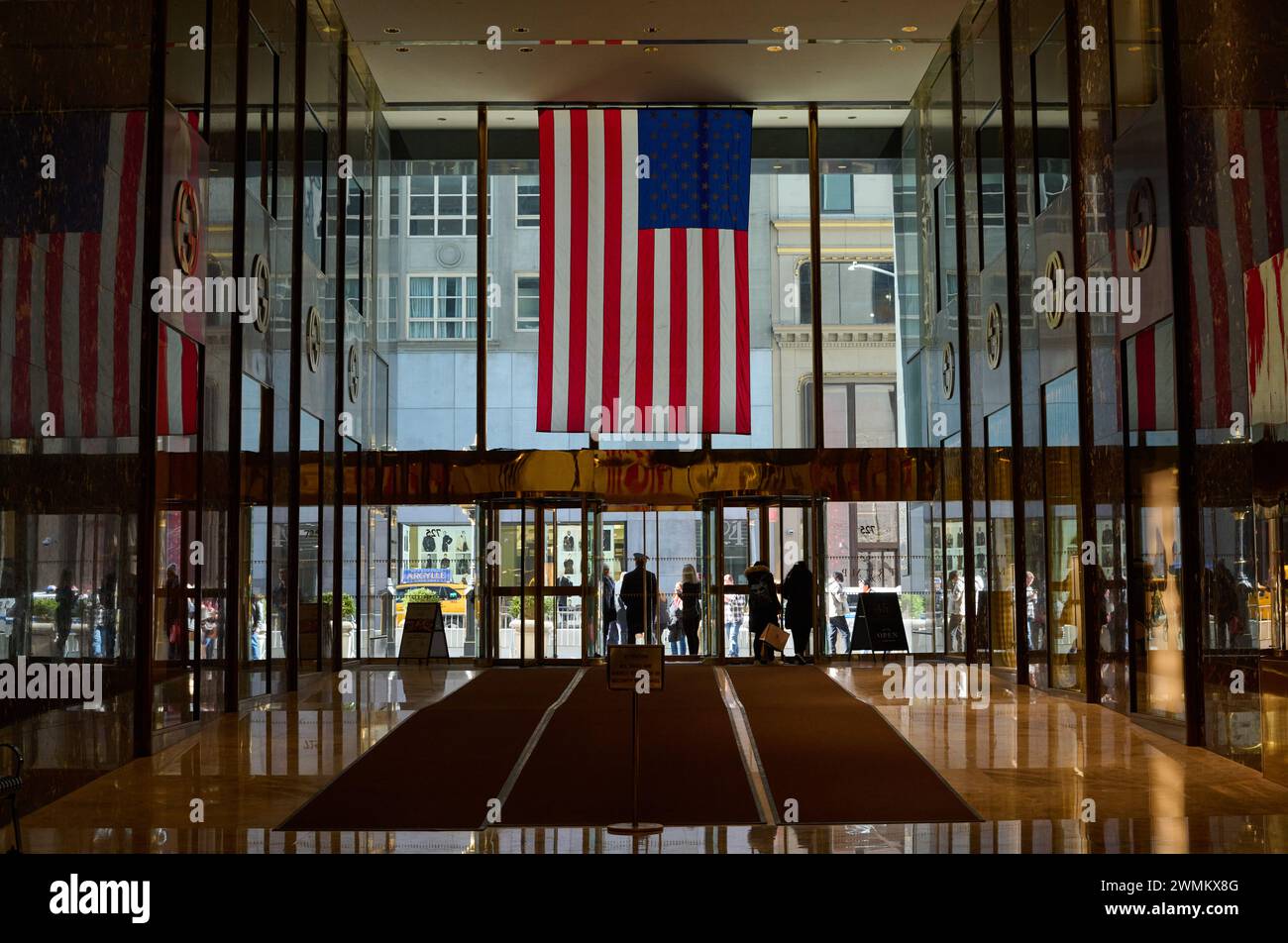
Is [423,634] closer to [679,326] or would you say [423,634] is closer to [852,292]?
[679,326]

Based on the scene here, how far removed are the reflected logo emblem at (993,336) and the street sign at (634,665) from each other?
355 inches

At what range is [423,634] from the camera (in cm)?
1738

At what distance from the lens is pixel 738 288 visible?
17.9 meters

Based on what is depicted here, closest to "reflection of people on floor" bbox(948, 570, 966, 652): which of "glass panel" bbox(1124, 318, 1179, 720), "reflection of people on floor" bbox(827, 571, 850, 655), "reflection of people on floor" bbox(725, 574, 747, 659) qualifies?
"reflection of people on floor" bbox(827, 571, 850, 655)

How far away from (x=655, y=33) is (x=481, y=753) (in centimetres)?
1053

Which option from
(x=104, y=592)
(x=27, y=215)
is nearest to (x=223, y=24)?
(x=27, y=215)

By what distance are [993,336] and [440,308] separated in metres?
8.31

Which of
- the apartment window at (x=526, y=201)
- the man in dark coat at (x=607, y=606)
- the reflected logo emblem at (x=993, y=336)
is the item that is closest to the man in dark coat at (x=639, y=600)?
the man in dark coat at (x=607, y=606)

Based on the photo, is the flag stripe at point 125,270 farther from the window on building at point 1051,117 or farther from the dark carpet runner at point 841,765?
the window on building at point 1051,117

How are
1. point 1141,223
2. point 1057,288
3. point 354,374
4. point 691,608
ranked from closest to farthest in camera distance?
1. point 1141,223
2. point 1057,288
3. point 354,374
4. point 691,608

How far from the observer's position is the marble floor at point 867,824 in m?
4.96

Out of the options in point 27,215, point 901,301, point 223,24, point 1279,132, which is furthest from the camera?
point 901,301

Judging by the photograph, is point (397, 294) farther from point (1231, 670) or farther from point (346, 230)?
point (1231, 670)

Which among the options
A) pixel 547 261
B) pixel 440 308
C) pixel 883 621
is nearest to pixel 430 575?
pixel 440 308
